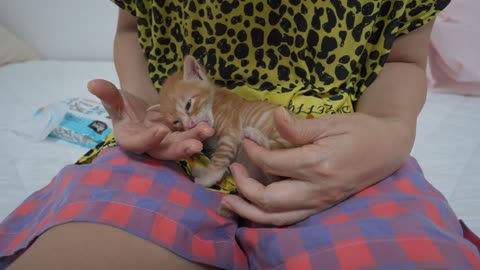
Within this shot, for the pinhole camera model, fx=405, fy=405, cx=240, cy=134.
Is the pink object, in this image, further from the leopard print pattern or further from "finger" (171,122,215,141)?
"finger" (171,122,215,141)

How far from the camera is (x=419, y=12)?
29.9 inches

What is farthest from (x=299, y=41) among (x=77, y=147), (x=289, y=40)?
(x=77, y=147)

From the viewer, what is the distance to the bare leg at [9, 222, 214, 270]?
21.8 inches

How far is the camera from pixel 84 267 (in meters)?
0.55

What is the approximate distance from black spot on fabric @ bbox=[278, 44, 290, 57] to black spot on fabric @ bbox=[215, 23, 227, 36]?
0.12 metres

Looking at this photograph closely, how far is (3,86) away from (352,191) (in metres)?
1.54

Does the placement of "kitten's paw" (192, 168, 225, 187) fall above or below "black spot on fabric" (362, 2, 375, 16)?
below

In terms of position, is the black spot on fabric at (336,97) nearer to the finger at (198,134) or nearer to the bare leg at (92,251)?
the finger at (198,134)

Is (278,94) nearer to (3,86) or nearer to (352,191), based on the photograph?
(352,191)

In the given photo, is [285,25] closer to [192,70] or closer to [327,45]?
[327,45]

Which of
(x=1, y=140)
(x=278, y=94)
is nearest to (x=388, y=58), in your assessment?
(x=278, y=94)

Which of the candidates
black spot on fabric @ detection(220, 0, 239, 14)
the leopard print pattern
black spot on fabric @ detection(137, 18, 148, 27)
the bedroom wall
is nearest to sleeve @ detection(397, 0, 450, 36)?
the leopard print pattern

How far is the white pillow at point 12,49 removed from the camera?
186 centimetres

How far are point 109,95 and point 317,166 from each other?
0.40 metres
